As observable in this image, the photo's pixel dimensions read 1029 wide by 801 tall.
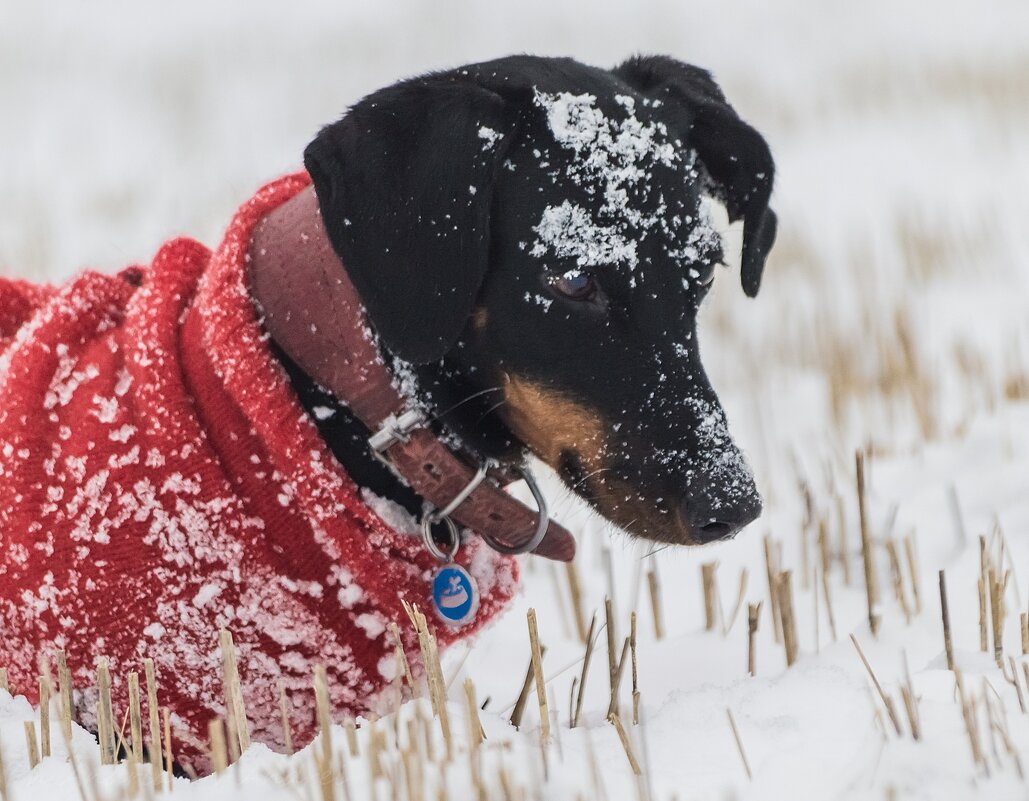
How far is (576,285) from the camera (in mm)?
2035

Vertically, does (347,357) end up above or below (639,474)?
above

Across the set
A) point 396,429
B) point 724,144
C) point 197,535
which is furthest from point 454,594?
point 724,144

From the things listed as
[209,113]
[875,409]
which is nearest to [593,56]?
[209,113]

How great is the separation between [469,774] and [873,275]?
495 centimetres

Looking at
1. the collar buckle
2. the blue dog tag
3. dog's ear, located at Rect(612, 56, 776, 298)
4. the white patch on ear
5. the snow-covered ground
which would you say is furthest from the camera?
dog's ear, located at Rect(612, 56, 776, 298)

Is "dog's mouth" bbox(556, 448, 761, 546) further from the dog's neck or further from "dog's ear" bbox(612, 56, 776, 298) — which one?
"dog's ear" bbox(612, 56, 776, 298)

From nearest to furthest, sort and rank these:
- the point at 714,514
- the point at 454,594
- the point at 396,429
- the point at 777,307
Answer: the point at 714,514 < the point at 396,429 < the point at 454,594 < the point at 777,307

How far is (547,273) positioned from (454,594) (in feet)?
2.00

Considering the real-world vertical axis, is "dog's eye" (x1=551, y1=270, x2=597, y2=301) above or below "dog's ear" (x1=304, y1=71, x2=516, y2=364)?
below

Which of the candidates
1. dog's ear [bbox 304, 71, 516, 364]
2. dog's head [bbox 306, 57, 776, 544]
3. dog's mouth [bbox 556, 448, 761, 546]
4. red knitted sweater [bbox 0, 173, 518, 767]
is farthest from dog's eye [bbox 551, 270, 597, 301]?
red knitted sweater [bbox 0, 173, 518, 767]

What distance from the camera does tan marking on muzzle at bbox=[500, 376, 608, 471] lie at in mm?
2035

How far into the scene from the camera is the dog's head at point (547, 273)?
1.98 metres

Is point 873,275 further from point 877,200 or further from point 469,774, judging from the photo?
point 469,774

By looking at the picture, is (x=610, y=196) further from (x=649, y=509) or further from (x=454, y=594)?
(x=454, y=594)
